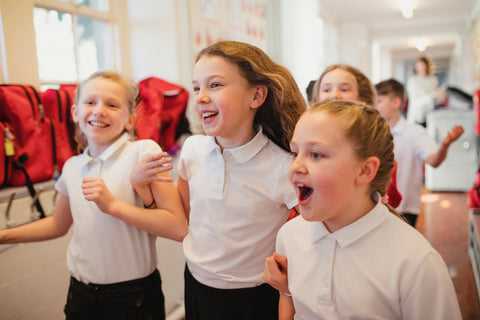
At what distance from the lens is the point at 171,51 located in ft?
8.93

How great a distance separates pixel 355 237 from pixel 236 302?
489mm

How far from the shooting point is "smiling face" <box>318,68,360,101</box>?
1.65 metres

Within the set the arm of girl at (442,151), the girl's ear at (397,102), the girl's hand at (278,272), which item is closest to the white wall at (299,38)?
the girl's ear at (397,102)

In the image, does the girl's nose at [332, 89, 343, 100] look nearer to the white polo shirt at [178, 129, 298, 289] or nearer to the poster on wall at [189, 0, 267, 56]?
the white polo shirt at [178, 129, 298, 289]

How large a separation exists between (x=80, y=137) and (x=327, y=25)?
246 inches

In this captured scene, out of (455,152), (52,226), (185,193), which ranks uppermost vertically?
(185,193)

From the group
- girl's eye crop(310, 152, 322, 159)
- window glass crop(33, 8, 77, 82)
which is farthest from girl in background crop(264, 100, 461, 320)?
window glass crop(33, 8, 77, 82)

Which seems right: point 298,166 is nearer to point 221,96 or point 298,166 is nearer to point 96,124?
point 221,96

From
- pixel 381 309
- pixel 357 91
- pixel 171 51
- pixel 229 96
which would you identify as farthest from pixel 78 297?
pixel 171 51

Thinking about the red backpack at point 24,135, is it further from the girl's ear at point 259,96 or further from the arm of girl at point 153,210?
the girl's ear at point 259,96

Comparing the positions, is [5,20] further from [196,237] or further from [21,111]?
[196,237]

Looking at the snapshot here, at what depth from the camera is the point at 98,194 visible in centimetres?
117

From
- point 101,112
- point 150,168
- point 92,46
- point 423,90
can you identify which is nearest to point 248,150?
point 150,168

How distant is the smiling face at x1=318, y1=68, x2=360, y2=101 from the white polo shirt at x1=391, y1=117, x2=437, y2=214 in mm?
708
